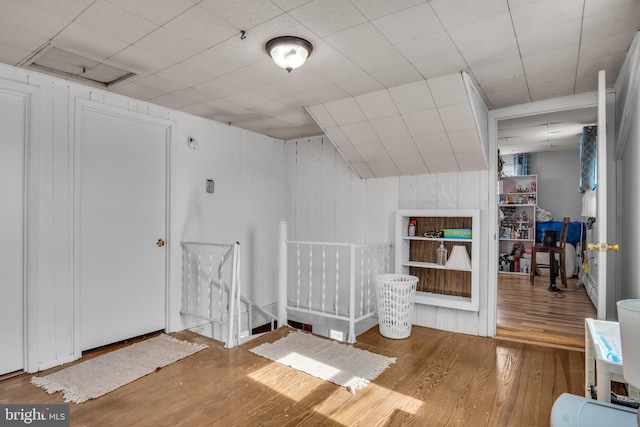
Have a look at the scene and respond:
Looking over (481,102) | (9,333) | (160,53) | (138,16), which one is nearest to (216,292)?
(9,333)

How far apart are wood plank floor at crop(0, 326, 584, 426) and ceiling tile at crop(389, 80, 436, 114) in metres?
2.04

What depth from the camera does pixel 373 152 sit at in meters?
3.73

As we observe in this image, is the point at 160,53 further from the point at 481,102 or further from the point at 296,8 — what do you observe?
the point at 481,102

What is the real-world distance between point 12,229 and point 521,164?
24.3 feet

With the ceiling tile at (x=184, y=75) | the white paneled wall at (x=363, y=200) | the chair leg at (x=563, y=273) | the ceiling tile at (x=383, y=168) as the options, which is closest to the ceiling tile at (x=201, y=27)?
the ceiling tile at (x=184, y=75)

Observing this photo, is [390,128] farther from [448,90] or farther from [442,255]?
[442,255]

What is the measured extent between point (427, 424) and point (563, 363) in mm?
1524

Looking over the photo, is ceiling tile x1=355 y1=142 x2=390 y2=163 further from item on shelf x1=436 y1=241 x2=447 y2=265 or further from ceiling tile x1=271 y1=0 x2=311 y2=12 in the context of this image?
ceiling tile x1=271 y1=0 x2=311 y2=12

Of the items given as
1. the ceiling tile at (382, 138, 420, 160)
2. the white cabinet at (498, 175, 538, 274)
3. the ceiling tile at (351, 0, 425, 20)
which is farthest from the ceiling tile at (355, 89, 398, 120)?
the white cabinet at (498, 175, 538, 274)

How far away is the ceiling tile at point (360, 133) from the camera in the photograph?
3.45 m

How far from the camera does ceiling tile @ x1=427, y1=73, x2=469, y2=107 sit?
8.87 feet

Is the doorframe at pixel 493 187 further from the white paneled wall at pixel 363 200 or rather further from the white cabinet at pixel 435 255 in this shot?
the white cabinet at pixel 435 255

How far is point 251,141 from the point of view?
14.4ft

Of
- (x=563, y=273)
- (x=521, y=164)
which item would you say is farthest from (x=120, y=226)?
(x=521, y=164)
